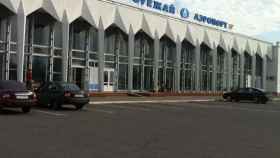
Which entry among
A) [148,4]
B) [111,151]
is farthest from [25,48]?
[111,151]

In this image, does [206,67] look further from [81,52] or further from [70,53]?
[70,53]

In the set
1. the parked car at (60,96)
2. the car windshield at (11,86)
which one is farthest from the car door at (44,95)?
the car windshield at (11,86)

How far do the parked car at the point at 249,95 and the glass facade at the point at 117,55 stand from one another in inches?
372

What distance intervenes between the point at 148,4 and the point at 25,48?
13858mm

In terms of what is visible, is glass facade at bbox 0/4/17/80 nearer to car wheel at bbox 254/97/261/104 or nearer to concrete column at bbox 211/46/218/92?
car wheel at bbox 254/97/261/104

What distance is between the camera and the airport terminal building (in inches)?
1403

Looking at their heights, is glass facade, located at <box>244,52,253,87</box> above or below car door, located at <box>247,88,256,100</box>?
above

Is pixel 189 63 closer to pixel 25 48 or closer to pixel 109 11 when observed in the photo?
pixel 109 11

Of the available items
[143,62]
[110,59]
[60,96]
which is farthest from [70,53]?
[60,96]

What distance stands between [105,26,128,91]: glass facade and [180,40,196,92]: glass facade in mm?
8736

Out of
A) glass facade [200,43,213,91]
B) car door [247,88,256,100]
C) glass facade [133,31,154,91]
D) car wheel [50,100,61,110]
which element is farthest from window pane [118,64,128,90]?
car wheel [50,100,61,110]

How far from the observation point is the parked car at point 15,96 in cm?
1936

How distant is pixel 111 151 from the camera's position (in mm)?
10539

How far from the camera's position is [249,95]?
4153cm
